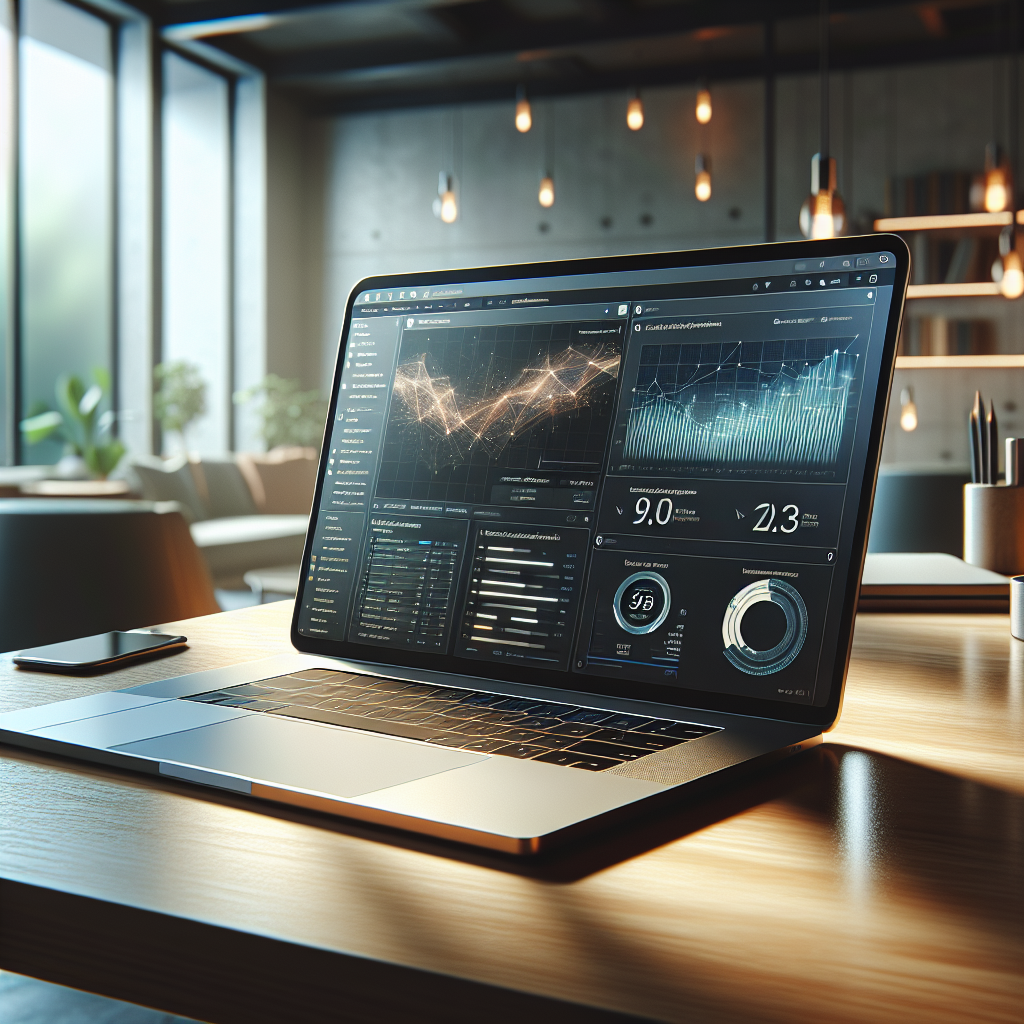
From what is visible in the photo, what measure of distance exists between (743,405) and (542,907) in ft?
1.23

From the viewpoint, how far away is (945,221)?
6.26 meters

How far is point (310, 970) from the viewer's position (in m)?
0.32

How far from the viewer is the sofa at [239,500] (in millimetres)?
5410

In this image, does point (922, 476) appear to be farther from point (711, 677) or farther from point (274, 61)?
point (274, 61)

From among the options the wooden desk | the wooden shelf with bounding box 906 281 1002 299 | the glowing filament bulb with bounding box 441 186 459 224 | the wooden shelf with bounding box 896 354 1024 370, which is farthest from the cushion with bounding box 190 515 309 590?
the wooden desk

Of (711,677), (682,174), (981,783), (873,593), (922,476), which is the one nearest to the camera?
(981,783)

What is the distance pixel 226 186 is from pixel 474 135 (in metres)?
2.00

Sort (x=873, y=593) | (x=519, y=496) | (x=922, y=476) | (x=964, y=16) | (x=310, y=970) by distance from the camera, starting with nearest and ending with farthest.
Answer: (x=310, y=970)
(x=519, y=496)
(x=873, y=593)
(x=922, y=476)
(x=964, y=16)

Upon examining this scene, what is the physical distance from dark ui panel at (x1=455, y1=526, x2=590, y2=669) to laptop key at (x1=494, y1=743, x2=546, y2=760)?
141 millimetres

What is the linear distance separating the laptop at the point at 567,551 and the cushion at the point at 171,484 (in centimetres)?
506

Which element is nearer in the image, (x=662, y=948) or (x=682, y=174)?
→ (x=662, y=948)

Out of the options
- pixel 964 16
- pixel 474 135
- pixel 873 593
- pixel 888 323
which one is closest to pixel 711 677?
pixel 888 323

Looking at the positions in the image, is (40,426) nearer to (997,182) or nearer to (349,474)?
(997,182)

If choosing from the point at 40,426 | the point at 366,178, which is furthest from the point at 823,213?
the point at 366,178
